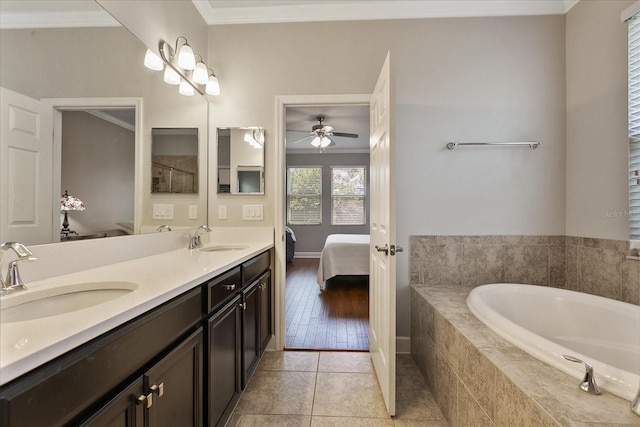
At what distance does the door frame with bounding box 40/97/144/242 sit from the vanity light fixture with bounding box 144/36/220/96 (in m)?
0.35

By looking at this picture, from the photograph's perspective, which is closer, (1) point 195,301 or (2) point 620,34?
(1) point 195,301

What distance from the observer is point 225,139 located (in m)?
2.37

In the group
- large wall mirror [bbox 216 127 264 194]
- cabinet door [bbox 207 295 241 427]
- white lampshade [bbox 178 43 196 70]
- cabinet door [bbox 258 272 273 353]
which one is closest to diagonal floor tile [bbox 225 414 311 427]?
cabinet door [bbox 207 295 241 427]

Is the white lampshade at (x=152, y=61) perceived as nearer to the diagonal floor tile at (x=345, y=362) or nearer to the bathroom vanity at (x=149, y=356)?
the bathroom vanity at (x=149, y=356)

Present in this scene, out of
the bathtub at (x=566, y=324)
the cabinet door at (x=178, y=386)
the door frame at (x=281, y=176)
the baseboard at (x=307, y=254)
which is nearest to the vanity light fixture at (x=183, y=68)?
the door frame at (x=281, y=176)

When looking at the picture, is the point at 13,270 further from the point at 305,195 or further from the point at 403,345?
the point at 305,195

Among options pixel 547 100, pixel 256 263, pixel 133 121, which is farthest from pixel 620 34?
pixel 133 121

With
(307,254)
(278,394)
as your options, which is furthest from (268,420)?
(307,254)

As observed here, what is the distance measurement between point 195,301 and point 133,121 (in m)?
1.11

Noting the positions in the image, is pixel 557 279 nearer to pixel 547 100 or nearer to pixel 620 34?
pixel 547 100

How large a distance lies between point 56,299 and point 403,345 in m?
2.19

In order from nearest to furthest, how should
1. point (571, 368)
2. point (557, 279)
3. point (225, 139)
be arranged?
point (571, 368)
point (557, 279)
point (225, 139)

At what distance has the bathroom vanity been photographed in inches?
21.5

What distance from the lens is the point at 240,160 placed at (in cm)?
234
